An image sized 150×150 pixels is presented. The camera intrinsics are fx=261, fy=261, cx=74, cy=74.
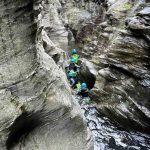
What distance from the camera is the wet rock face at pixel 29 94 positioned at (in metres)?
7.59

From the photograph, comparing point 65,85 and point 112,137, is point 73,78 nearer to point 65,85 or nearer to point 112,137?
point 112,137

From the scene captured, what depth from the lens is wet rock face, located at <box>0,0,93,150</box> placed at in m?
7.59

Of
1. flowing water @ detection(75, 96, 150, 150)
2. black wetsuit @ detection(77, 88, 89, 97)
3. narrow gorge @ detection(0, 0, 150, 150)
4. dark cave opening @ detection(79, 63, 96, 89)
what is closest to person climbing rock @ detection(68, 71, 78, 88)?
dark cave opening @ detection(79, 63, 96, 89)

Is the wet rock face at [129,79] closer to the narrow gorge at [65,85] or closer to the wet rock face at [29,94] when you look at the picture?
the narrow gorge at [65,85]

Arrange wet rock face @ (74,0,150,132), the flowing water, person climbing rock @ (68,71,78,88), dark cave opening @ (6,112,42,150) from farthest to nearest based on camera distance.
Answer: person climbing rock @ (68,71,78,88)
wet rock face @ (74,0,150,132)
the flowing water
dark cave opening @ (6,112,42,150)

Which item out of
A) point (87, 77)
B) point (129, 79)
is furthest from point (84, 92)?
point (129, 79)

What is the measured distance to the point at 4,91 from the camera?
305 inches

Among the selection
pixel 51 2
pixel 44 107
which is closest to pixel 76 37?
pixel 51 2

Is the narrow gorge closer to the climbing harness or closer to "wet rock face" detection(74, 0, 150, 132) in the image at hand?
"wet rock face" detection(74, 0, 150, 132)

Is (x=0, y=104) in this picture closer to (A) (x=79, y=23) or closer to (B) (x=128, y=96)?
(B) (x=128, y=96)

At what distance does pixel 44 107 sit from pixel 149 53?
308 inches

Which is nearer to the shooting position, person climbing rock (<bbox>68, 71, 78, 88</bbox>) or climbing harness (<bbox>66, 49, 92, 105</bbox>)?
climbing harness (<bbox>66, 49, 92, 105</bbox>)

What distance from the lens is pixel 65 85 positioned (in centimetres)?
1000

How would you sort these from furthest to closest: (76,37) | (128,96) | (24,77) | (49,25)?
(76,37) → (49,25) → (128,96) → (24,77)
